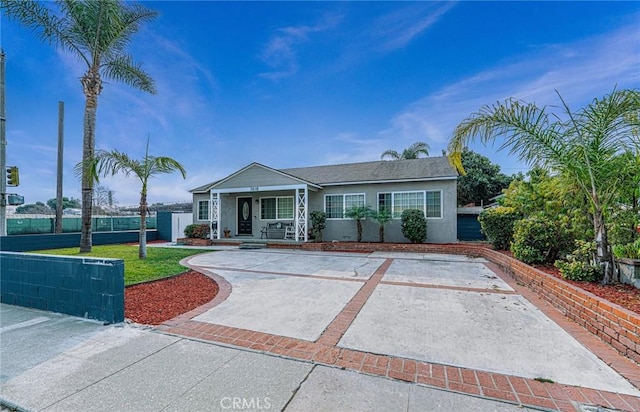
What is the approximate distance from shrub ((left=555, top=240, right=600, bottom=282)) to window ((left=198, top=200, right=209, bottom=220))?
17930mm

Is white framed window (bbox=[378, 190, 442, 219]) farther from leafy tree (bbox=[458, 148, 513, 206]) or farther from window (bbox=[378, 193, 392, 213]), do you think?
leafy tree (bbox=[458, 148, 513, 206])

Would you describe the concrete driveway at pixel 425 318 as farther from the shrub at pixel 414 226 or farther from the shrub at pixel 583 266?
the shrub at pixel 414 226

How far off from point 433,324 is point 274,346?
237cm

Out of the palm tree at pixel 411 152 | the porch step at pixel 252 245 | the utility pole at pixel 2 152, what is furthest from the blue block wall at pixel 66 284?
the palm tree at pixel 411 152

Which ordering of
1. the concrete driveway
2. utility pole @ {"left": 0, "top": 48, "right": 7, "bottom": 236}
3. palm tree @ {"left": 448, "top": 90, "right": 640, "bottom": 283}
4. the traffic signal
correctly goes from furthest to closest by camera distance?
the traffic signal, utility pole @ {"left": 0, "top": 48, "right": 7, "bottom": 236}, palm tree @ {"left": 448, "top": 90, "right": 640, "bottom": 283}, the concrete driveway

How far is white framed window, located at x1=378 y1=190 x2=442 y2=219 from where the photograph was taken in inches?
526

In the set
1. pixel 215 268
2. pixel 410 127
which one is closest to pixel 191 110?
pixel 215 268

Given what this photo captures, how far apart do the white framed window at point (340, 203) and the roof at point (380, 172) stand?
2.58 ft

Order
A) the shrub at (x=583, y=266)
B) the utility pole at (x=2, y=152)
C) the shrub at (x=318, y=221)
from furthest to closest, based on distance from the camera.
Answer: the shrub at (x=318, y=221)
the utility pole at (x=2, y=152)
the shrub at (x=583, y=266)

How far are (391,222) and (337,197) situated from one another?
3235 mm

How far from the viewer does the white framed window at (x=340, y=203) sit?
Answer: 48.6 ft

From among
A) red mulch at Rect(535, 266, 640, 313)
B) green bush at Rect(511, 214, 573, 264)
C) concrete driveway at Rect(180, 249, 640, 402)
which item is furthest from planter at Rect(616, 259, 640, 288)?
green bush at Rect(511, 214, 573, 264)

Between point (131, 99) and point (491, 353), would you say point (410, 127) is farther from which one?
point (491, 353)

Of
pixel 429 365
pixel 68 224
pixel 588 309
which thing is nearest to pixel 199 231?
pixel 68 224
